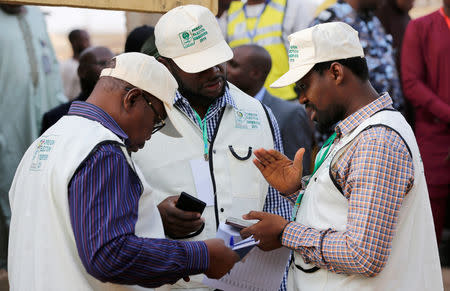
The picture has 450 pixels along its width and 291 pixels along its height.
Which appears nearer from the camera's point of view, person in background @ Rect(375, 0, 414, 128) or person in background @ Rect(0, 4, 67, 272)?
person in background @ Rect(0, 4, 67, 272)

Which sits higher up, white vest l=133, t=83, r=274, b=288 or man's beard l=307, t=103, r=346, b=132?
man's beard l=307, t=103, r=346, b=132

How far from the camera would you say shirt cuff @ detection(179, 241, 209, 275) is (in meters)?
2.57

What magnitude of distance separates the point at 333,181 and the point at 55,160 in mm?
1112

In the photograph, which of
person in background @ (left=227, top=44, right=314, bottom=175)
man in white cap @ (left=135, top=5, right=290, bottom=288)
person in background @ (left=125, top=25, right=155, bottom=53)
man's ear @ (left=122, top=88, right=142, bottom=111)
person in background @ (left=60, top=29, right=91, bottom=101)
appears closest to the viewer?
man's ear @ (left=122, top=88, right=142, bottom=111)

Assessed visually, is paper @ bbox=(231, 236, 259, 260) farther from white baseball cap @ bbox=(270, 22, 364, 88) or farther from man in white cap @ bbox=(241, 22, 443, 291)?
white baseball cap @ bbox=(270, 22, 364, 88)

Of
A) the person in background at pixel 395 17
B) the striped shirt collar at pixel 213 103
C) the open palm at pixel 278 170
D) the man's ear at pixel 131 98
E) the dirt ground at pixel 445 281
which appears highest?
the man's ear at pixel 131 98

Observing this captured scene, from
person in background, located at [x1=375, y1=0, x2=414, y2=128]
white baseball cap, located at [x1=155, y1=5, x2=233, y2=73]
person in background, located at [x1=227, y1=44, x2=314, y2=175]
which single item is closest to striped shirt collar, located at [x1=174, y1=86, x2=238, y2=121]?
white baseball cap, located at [x1=155, y1=5, x2=233, y2=73]

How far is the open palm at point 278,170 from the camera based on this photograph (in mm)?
3176

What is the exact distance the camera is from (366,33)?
579 cm

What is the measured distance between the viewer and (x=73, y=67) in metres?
8.07

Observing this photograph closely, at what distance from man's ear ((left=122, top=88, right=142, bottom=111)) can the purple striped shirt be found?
0.38ft

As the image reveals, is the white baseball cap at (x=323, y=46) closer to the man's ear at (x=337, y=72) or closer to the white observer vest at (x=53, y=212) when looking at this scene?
the man's ear at (x=337, y=72)

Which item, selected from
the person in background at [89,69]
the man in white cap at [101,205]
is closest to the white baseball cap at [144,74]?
the man in white cap at [101,205]

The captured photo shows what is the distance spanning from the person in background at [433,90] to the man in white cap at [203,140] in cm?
271
